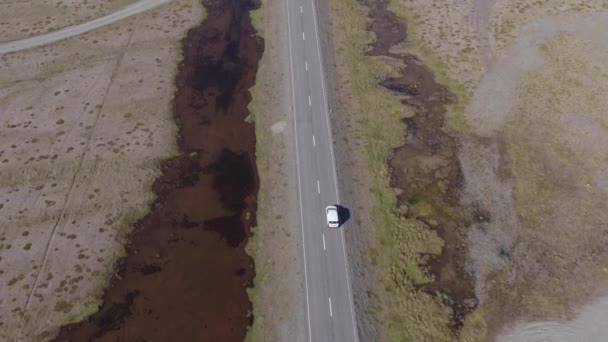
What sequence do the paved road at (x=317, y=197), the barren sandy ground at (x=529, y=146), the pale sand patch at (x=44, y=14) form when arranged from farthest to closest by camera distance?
the pale sand patch at (x=44, y=14), the barren sandy ground at (x=529, y=146), the paved road at (x=317, y=197)

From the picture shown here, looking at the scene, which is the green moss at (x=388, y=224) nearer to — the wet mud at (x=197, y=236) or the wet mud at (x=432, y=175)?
the wet mud at (x=432, y=175)

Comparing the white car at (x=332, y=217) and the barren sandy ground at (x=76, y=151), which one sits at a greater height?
the barren sandy ground at (x=76, y=151)

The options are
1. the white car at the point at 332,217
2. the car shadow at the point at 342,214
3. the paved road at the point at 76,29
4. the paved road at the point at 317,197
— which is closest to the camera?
the paved road at the point at 317,197

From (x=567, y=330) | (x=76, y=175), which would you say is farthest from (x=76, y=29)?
(x=567, y=330)

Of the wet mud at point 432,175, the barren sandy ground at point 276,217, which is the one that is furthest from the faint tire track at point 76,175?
the wet mud at point 432,175

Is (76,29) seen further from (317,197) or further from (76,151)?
(317,197)

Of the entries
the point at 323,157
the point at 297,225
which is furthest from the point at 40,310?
the point at 323,157
